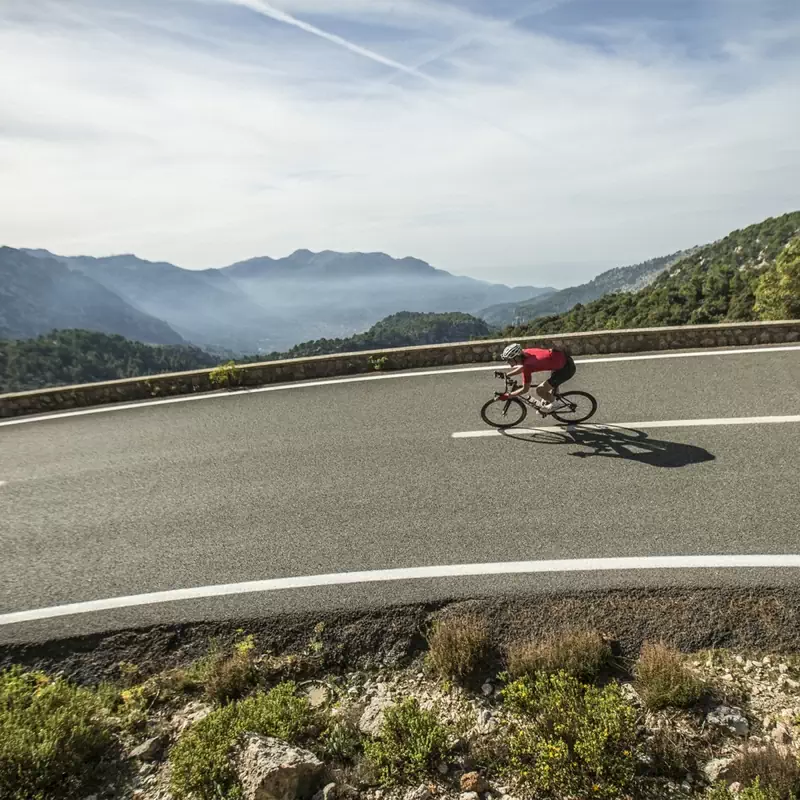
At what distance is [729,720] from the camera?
3.64 metres

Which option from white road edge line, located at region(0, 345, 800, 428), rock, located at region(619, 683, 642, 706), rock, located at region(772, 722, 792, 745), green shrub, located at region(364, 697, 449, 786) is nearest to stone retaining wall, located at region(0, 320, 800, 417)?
white road edge line, located at region(0, 345, 800, 428)

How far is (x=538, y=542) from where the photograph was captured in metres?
5.31

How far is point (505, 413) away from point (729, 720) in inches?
196

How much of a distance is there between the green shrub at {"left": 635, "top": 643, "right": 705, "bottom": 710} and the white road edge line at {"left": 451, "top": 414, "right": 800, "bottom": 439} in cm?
406

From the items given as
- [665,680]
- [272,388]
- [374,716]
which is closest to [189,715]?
[374,716]

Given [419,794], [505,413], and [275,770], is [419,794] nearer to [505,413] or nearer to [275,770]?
[275,770]

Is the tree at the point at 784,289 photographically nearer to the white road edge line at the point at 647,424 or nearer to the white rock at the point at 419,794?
the white road edge line at the point at 647,424

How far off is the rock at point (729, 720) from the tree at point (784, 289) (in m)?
46.9

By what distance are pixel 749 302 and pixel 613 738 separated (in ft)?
258

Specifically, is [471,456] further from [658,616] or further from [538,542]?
[658,616]

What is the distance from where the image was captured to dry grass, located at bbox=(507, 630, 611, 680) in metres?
3.98

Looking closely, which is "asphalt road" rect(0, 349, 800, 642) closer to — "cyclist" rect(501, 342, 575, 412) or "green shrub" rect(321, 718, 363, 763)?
"cyclist" rect(501, 342, 575, 412)

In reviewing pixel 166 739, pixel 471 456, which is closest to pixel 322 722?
pixel 166 739

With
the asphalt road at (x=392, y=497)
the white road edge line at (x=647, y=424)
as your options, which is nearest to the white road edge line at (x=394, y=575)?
the asphalt road at (x=392, y=497)
